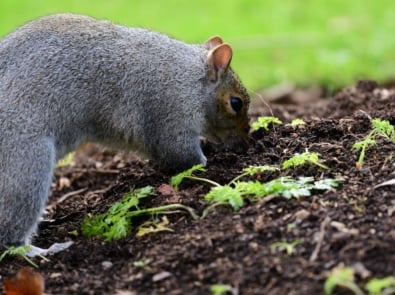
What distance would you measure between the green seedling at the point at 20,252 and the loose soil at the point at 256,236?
0.17 ft

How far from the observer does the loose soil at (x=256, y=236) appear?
4211 millimetres

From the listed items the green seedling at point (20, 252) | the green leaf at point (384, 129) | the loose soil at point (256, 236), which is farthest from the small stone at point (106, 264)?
the green leaf at point (384, 129)

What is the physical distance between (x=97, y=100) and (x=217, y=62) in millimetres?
933

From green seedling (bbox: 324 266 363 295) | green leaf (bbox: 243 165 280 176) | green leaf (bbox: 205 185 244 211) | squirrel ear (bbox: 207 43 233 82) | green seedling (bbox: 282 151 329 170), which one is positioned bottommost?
green seedling (bbox: 324 266 363 295)

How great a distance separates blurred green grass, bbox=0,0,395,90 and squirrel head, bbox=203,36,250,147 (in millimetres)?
3782

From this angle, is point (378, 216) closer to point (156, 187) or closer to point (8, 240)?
point (156, 187)

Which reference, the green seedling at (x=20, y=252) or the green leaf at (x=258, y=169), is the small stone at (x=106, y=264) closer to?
the green seedling at (x=20, y=252)

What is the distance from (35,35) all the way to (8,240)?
4.61 feet

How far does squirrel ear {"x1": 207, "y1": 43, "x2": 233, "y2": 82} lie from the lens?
6352mm

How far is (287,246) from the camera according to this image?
14.3 ft

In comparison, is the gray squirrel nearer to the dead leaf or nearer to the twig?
the dead leaf

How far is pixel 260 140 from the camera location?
6410 millimetres

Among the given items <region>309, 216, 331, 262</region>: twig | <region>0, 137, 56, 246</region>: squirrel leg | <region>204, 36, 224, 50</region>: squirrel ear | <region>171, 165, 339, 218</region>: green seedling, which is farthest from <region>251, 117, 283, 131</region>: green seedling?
<region>309, 216, 331, 262</region>: twig

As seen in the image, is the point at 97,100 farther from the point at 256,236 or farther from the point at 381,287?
the point at 381,287
